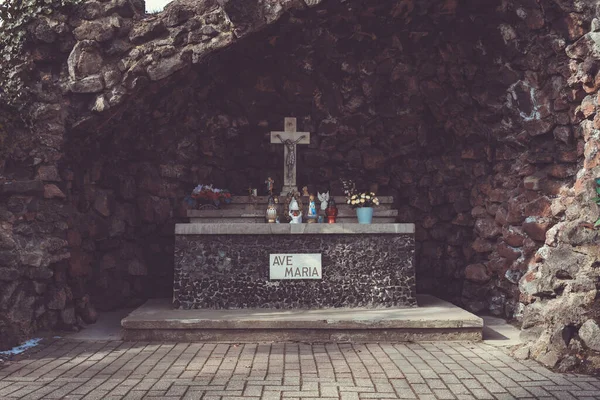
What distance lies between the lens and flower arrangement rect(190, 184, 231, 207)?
8406 millimetres

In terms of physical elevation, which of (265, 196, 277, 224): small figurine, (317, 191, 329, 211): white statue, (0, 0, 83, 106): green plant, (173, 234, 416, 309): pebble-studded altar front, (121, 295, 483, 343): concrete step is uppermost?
(0, 0, 83, 106): green plant

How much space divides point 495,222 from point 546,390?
410 centimetres

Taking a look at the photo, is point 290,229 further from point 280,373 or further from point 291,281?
point 280,373

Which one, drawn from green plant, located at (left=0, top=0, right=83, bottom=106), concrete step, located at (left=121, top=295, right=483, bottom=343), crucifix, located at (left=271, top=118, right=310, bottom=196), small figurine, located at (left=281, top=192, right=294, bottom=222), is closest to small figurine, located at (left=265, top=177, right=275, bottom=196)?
crucifix, located at (left=271, top=118, right=310, bottom=196)

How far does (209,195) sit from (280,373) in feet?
12.5

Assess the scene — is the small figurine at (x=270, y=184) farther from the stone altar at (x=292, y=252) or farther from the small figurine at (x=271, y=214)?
the stone altar at (x=292, y=252)

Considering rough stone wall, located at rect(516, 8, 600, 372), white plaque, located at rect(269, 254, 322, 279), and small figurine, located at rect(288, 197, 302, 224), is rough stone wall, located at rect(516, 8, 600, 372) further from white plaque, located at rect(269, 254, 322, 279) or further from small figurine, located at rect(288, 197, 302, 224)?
small figurine, located at rect(288, 197, 302, 224)

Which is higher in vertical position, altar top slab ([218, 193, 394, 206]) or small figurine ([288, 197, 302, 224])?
altar top slab ([218, 193, 394, 206])

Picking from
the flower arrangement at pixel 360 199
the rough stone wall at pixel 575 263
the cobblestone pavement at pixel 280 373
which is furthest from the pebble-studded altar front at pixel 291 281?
the rough stone wall at pixel 575 263

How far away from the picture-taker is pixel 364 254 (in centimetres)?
768

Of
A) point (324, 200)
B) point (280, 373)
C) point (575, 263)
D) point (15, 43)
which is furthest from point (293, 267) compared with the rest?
point (15, 43)

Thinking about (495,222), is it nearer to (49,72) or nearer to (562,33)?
(562,33)

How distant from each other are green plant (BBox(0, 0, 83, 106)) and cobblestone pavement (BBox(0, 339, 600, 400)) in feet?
11.3

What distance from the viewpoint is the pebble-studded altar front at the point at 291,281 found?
751cm
